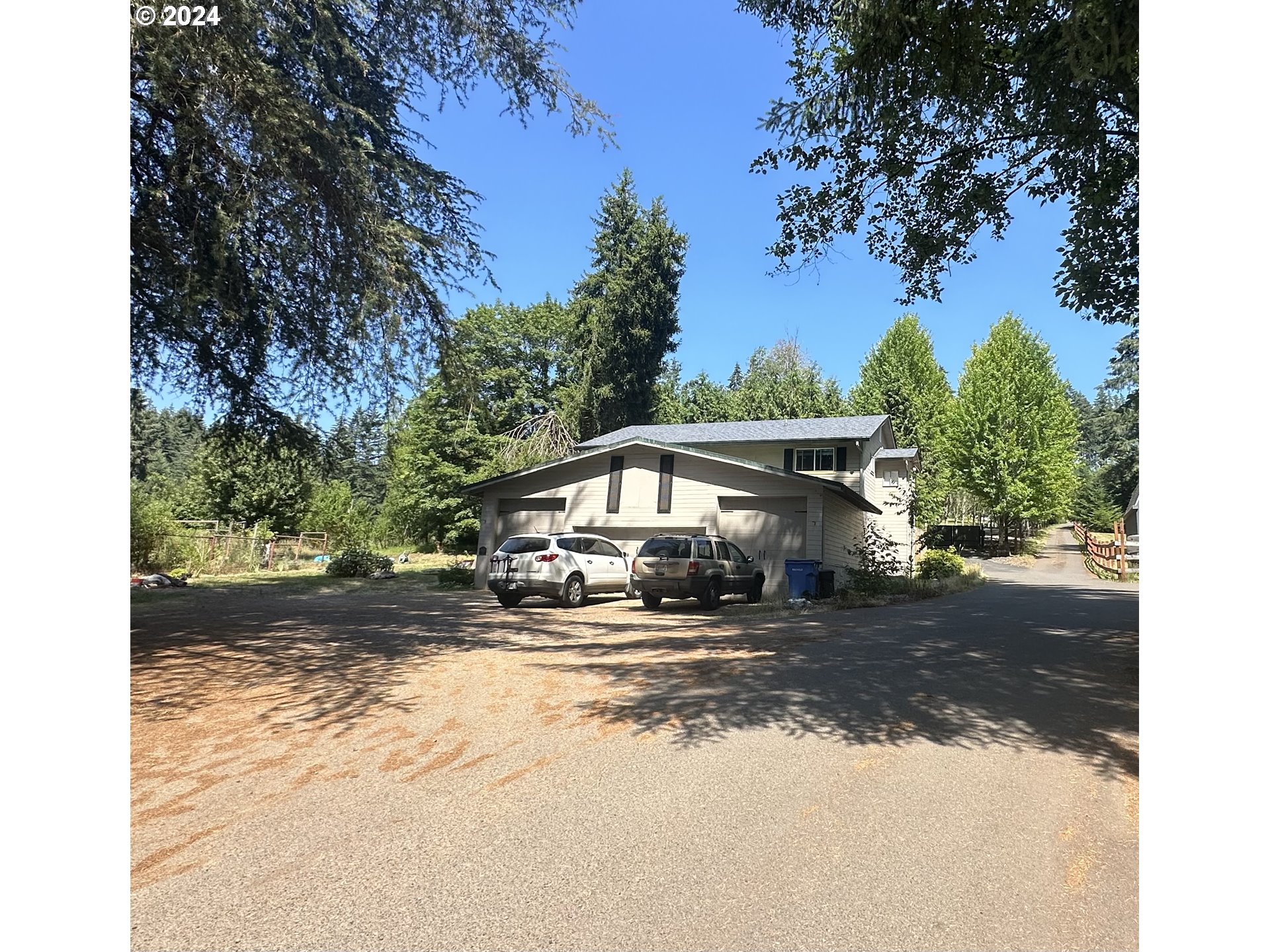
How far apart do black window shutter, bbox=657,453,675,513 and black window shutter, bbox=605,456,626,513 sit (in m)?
1.18

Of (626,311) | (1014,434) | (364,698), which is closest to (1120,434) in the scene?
(1014,434)

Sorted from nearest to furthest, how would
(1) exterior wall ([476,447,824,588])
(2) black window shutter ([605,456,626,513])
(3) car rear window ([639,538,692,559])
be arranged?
(3) car rear window ([639,538,692,559])
(1) exterior wall ([476,447,824,588])
(2) black window shutter ([605,456,626,513])

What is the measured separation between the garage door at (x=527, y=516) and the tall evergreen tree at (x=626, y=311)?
15.6 m

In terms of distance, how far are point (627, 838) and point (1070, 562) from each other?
38455mm

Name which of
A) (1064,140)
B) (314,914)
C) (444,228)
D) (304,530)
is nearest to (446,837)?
(314,914)

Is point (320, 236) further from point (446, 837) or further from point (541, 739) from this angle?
point (446, 837)

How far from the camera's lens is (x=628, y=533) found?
2191 cm

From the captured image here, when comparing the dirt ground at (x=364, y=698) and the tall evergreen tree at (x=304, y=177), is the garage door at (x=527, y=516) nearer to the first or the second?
the dirt ground at (x=364, y=698)

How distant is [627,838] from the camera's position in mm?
3514

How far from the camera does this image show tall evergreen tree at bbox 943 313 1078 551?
36938 mm

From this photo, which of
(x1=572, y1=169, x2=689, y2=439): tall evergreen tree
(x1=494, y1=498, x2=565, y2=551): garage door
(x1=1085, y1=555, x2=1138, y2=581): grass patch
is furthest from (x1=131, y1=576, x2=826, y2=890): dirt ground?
(x1=572, y1=169, x2=689, y2=439): tall evergreen tree

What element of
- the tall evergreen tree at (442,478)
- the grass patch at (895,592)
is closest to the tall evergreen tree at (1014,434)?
the grass patch at (895,592)

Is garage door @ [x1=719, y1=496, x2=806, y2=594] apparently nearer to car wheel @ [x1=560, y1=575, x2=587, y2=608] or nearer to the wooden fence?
car wheel @ [x1=560, y1=575, x2=587, y2=608]

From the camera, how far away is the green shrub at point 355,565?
25312mm
